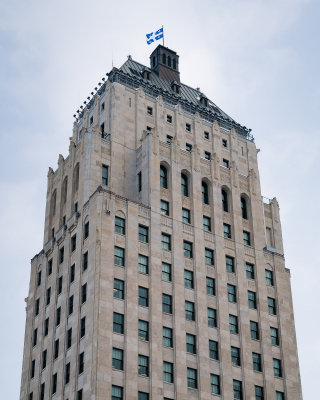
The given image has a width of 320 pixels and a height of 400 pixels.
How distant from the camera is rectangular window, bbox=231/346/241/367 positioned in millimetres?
84438

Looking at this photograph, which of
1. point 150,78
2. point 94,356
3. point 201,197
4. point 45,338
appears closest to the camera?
point 94,356

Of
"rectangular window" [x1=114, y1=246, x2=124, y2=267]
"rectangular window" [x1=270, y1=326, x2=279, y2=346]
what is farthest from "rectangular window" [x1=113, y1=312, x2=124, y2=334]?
"rectangular window" [x1=270, y1=326, x2=279, y2=346]

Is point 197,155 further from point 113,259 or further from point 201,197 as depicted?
point 113,259

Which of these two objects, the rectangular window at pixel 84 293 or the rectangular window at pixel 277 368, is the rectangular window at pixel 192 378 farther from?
the rectangular window at pixel 84 293

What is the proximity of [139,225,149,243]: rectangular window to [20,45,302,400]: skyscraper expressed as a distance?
0.68 feet

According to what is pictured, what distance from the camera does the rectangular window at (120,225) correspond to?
83.4 meters

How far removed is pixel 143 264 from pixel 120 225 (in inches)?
205

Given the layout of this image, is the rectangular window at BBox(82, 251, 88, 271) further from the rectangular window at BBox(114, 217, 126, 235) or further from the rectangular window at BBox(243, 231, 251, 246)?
the rectangular window at BBox(243, 231, 251, 246)

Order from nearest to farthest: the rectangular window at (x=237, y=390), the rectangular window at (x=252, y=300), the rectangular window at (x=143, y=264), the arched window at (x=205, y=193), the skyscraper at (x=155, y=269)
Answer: the skyscraper at (x=155, y=269)
the rectangular window at (x=237, y=390)
the rectangular window at (x=143, y=264)
the rectangular window at (x=252, y=300)
the arched window at (x=205, y=193)

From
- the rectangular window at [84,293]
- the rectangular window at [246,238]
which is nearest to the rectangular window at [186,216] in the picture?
the rectangular window at [246,238]

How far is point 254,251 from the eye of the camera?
9438 cm

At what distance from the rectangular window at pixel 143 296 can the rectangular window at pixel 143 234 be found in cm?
621

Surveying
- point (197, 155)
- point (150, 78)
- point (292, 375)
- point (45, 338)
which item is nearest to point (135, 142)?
point (197, 155)

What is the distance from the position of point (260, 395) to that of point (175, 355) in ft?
40.5
